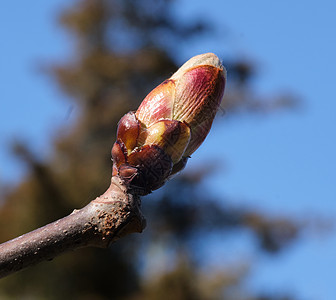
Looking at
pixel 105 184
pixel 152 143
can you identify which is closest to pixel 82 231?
pixel 152 143

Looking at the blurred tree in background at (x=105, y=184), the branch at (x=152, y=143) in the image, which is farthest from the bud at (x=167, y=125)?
the blurred tree in background at (x=105, y=184)

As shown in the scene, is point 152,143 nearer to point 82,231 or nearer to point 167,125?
point 167,125

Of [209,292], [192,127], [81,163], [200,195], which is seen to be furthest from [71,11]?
[192,127]

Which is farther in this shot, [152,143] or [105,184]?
[105,184]

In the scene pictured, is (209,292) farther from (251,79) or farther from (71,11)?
(71,11)

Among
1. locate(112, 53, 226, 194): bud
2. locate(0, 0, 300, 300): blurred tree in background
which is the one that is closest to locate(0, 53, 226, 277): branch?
locate(112, 53, 226, 194): bud

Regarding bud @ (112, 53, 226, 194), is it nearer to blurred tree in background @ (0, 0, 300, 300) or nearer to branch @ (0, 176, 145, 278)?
branch @ (0, 176, 145, 278)
